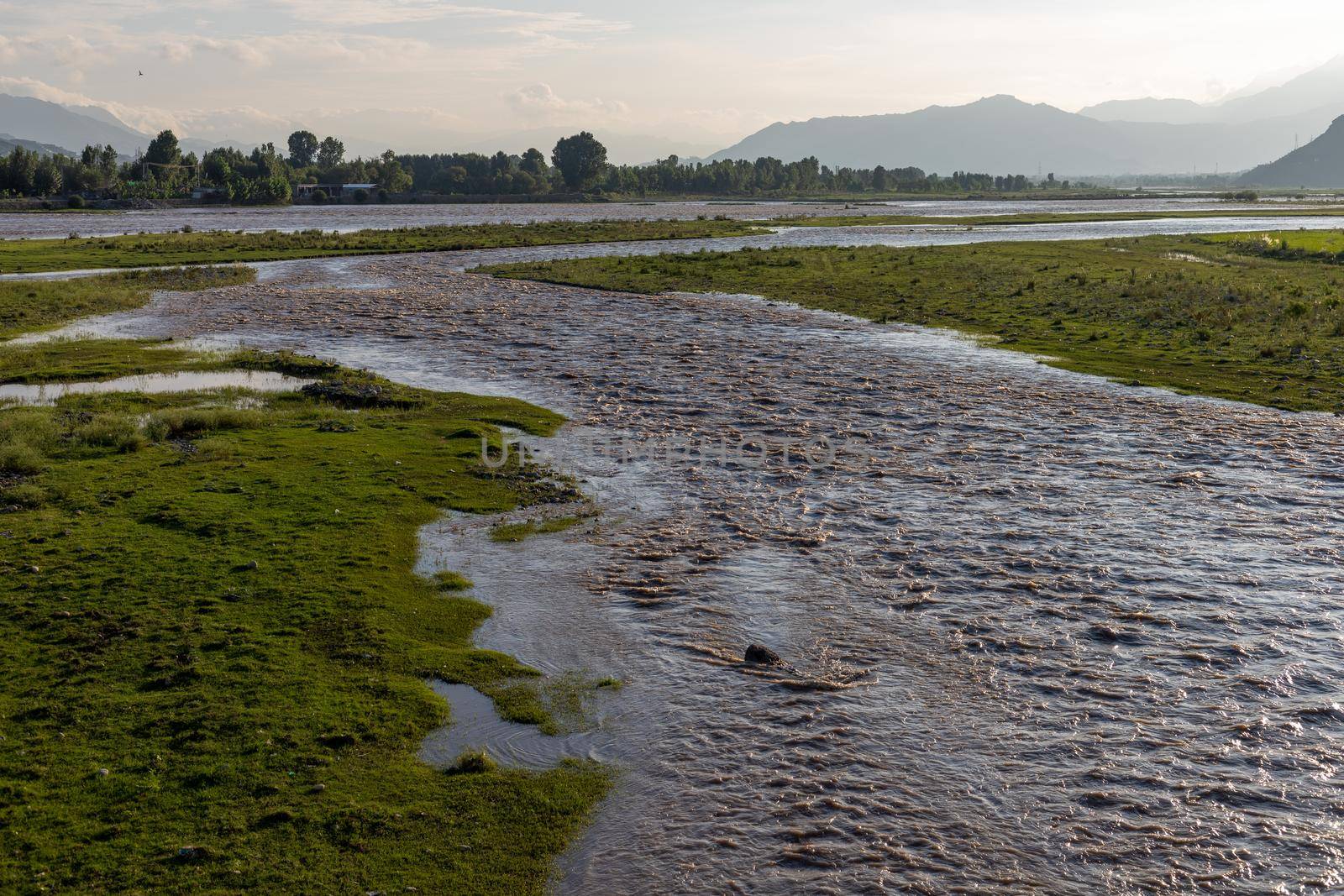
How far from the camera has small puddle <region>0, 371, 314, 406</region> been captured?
30.6m

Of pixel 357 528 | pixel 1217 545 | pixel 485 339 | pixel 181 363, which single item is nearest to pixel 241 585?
pixel 357 528

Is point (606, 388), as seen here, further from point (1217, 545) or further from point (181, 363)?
point (1217, 545)

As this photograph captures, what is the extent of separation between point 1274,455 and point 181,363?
33.4 metres

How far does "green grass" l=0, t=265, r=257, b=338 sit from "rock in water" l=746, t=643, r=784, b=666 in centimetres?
3964

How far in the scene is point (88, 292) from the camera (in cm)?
5509

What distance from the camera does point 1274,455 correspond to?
80.7 feet

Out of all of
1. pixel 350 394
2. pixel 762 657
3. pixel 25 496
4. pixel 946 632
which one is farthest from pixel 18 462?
pixel 946 632

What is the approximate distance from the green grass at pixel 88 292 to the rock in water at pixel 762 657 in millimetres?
39639

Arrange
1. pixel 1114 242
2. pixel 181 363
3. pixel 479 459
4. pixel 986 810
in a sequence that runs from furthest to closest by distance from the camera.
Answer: pixel 1114 242
pixel 181 363
pixel 479 459
pixel 986 810

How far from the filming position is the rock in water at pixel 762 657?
14445 mm

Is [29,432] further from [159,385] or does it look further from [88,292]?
[88,292]

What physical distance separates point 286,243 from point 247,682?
89383mm

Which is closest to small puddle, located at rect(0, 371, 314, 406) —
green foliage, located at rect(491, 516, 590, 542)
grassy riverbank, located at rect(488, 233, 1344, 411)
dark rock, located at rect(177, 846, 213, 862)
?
green foliage, located at rect(491, 516, 590, 542)

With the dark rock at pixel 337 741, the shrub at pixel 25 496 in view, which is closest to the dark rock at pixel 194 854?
the dark rock at pixel 337 741
